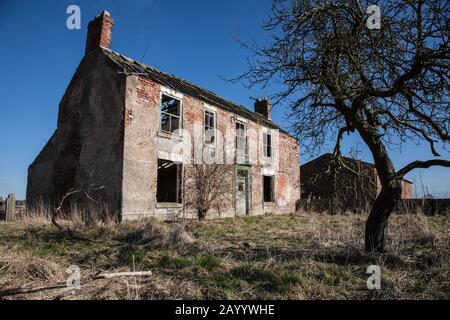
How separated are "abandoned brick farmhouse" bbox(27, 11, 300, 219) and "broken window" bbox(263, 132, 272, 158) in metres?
2.43

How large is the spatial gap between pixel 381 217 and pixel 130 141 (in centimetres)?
850

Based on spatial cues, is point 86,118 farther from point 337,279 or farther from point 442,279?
point 442,279

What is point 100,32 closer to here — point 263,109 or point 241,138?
point 241,138

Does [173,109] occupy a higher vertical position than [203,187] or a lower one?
higher

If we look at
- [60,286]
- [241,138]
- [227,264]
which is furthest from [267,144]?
[60,286]

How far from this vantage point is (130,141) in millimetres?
11664

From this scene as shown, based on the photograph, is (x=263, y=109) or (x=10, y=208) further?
(x=263, y=109)

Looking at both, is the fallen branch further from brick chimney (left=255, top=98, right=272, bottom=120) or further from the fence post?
brick chimney (left=255, top=98, right=272, bottom=120)

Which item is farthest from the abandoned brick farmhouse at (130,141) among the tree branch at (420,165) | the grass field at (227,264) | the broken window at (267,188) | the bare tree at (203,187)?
the tree branch at (420,165)

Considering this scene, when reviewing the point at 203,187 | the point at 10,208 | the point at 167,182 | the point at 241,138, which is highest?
the point at 241,138

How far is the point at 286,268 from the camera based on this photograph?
16.8ft

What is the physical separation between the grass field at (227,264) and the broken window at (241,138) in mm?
9798

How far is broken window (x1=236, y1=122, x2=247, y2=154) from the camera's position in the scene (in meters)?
17.7

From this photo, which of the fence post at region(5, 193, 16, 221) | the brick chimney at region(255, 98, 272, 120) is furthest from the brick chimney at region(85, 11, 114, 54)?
the brick chimney at region(255, 98, 272, 120)
